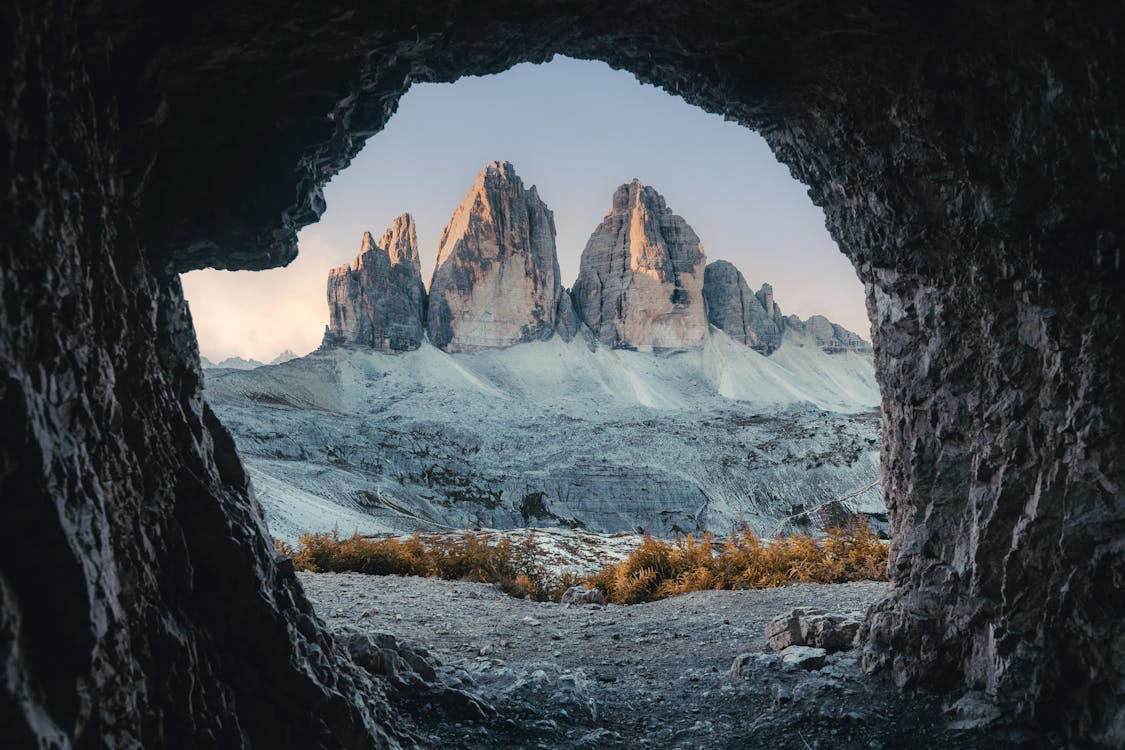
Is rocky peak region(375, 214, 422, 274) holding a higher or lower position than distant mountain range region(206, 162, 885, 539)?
higher

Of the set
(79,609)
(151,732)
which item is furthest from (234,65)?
(151,732)

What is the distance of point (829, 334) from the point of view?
120 m

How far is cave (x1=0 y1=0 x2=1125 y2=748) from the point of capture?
85.4 inches

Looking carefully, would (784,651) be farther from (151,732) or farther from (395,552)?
(395,552)

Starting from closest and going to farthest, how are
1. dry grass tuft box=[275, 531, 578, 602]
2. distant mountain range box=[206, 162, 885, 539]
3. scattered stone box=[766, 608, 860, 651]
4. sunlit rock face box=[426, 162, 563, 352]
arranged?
1. scattered stone box=[766, 608, 860, 651]
2. dry grass tuft box=[275, 531, 578, 602]
3. distant mountain range box=[206, 162, 885, 539]
4. sunlit rock face box=[426, 162, 563, 352]

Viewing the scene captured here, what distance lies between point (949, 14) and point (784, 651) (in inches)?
186

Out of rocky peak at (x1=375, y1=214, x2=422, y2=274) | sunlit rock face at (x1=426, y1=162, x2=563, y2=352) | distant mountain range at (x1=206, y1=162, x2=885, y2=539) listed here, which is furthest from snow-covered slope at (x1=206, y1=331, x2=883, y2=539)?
rocky peak at (x1=375, y1=214, x2=422, y2=274)

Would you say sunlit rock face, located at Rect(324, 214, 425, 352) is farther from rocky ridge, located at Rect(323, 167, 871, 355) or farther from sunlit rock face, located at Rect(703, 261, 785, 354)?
sunlit rock face, located at Rect(703, 261, 785, 354)

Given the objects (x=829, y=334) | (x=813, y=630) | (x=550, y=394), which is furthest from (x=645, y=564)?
(x=829, y=334)

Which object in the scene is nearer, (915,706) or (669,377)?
(915,706)

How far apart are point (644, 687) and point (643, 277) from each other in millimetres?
97209

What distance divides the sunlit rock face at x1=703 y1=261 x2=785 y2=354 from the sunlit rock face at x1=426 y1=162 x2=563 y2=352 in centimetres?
2886

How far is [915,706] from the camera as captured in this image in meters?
4.15

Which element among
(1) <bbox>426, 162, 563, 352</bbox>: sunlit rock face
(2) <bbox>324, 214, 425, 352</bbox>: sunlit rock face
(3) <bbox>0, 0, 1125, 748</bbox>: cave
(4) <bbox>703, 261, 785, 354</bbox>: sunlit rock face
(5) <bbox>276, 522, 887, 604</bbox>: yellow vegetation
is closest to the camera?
(3) <bbox>0, 0, 1125, 748</bbox>: cave
